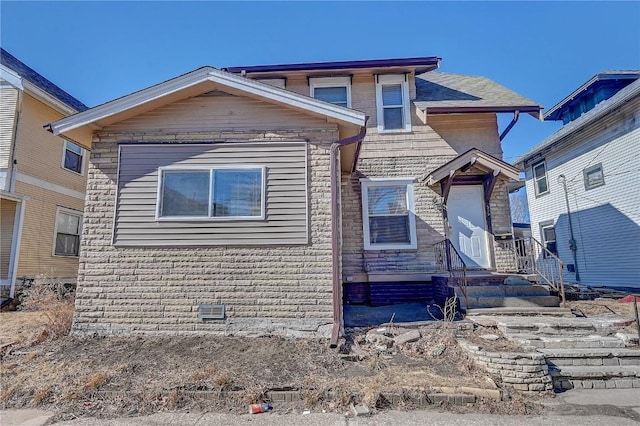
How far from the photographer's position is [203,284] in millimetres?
5961

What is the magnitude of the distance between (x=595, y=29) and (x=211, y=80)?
13.2m

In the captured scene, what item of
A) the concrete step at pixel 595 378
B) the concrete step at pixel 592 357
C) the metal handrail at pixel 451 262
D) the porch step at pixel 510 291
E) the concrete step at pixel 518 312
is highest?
the metal handrail at pixel 451 262

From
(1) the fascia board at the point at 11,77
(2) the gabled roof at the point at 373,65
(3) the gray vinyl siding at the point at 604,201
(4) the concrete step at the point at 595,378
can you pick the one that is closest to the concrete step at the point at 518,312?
(4) the concrete step at the point at 595,378

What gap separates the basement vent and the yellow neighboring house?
717cm

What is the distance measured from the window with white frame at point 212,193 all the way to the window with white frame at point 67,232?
7.44 m

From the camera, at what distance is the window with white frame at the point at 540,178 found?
580 inches

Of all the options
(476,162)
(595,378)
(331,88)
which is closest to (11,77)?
(331,88)

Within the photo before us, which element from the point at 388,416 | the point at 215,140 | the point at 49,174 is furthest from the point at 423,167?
the point at 49,174

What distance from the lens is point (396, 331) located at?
5.75m

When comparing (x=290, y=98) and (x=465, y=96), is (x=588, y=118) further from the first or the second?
(x=290, y=98)

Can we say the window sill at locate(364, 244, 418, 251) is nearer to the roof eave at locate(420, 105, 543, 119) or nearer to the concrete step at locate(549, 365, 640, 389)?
the roof eave at locate(420, 105, 543, 119)

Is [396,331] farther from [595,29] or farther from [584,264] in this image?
[595,29]

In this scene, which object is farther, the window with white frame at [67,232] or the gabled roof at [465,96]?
the window with white frame at [67,232]

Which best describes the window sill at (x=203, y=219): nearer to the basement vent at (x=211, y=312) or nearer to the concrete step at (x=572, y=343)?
the basement vent at (x=211, y=312)
